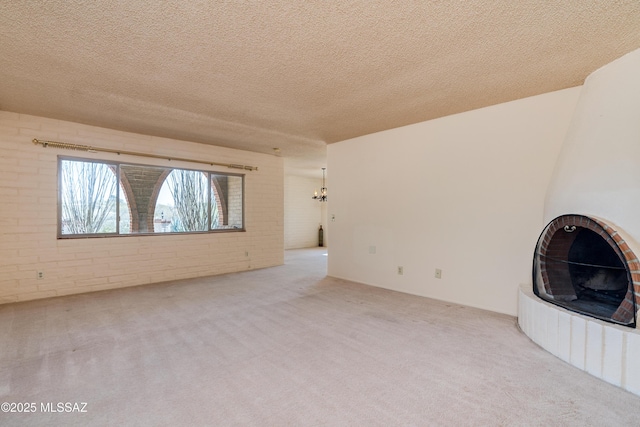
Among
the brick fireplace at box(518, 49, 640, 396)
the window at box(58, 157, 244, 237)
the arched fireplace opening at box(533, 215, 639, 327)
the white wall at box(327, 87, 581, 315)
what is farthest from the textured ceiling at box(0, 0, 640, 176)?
the arched fireplace opening at box(533, 215, 639, 327)

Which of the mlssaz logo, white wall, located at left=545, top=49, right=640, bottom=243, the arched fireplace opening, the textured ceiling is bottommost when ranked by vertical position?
the mlssaz logo

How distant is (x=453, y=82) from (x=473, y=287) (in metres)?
2.43

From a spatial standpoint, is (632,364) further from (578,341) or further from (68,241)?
(68,241)

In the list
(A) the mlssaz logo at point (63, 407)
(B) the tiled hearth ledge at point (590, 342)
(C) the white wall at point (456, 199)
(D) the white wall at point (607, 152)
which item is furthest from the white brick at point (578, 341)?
(A) the mlssaz logo at point (63, 407)

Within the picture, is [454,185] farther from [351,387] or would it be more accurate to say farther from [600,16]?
[351,387]

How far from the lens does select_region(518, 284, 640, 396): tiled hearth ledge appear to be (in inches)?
75.8

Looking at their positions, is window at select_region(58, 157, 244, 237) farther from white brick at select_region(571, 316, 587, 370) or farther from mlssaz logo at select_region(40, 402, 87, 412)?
white brick at select_region(571, 316, 587, 370)

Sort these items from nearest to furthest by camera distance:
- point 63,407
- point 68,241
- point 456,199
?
1. point 63,407
2. point 456,199
3. point 68,241

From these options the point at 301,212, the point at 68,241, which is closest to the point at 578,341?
the point at 68,241

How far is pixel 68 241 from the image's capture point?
13.8ft

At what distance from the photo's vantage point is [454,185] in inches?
151

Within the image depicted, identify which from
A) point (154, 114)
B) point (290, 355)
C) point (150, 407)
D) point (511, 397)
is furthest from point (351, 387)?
point (154, 114)

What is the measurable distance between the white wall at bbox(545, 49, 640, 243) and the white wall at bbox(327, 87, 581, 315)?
431 mm

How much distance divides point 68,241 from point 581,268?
615 centimetres
